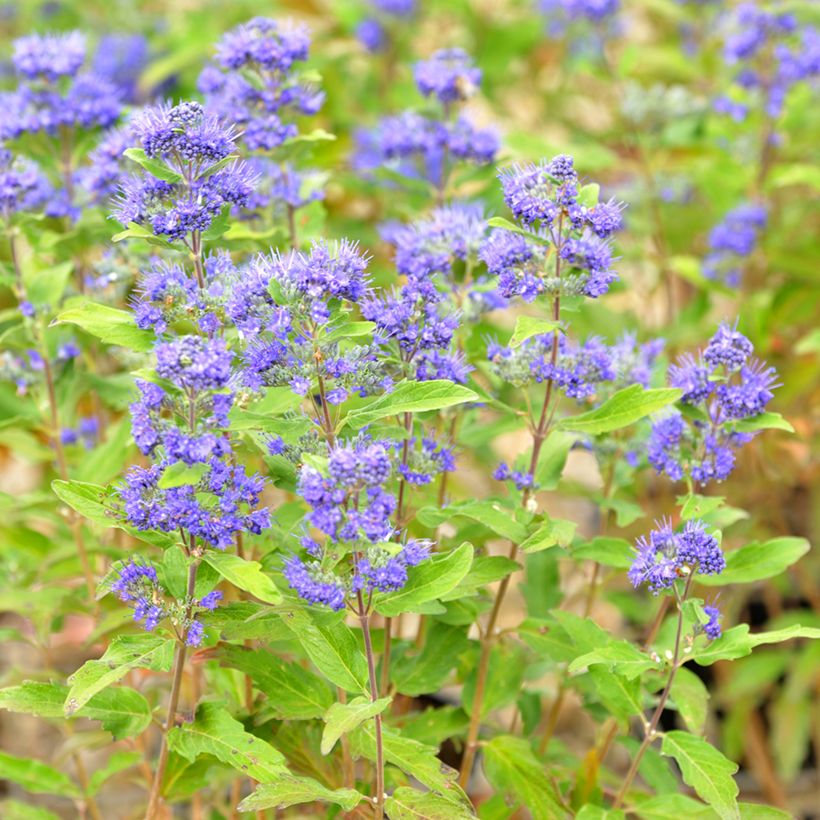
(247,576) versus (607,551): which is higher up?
(247,576)

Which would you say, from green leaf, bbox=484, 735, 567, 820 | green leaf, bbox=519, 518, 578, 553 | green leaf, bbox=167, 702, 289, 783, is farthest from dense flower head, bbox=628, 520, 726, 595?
green leaf, bbox=167, 702, 289, 783

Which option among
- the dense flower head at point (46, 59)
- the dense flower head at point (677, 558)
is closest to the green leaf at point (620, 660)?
the dense flower head at point (677, 558)

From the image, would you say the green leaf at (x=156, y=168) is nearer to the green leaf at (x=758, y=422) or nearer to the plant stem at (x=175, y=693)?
the plant stem at (x=175, y=693)

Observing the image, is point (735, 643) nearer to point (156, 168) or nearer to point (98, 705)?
point (98, 705)

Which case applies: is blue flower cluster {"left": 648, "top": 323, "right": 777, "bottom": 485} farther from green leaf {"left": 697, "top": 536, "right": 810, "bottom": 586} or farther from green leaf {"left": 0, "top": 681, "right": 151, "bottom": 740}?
green leaf {"left": 0, "top": 681, "right": 151, "bottom": 740}

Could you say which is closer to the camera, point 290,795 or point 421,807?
point 290,795

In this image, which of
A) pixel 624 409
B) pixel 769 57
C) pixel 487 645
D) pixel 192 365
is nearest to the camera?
pixel 192 365

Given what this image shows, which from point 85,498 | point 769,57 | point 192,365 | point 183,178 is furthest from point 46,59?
point 769,57
